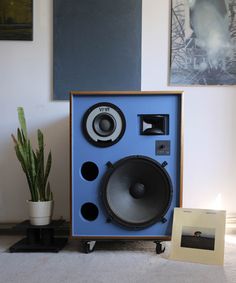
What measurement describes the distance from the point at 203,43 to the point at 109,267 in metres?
1.16

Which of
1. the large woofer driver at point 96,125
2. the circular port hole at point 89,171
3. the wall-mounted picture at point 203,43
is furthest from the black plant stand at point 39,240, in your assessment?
the wall-mounted picture at point 203,43

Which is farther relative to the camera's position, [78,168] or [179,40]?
[179,40]

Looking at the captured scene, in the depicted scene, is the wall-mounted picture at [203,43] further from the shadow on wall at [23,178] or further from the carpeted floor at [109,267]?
the carpeted floor at [109,267]

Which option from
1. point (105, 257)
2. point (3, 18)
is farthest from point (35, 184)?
point (3, 18)

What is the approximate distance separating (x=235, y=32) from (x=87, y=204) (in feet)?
3.69

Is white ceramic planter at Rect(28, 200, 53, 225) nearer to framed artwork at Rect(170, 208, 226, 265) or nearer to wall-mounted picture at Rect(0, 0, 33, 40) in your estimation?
framed artwork at Rect(170, 208, 226, 265)

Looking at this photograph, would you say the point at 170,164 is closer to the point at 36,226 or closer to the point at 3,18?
the point at 36,226

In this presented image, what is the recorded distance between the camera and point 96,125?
1.32 meters

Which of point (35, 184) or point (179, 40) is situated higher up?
point (179, 40)

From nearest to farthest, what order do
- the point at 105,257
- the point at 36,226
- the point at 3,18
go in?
the point at 105,257 < the point at 36,226 < the point at 3,18

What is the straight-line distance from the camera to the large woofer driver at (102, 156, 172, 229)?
1.29 meters

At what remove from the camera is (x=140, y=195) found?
1322 mm

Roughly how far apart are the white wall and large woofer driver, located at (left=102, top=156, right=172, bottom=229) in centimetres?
43

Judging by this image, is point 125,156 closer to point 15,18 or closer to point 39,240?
point 39,240
